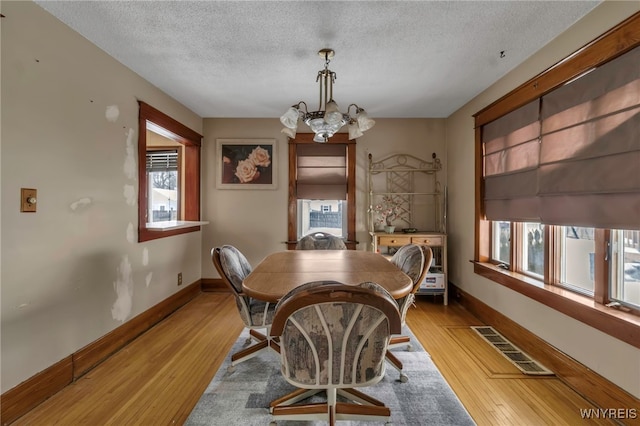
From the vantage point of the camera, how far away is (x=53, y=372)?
185cm

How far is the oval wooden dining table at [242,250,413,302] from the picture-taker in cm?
158

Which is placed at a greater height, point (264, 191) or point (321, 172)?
point (321, 172)

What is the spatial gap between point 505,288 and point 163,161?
4329 millimetres

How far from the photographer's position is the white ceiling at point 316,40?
1771mm

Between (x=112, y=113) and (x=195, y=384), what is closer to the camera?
(x=195, y=384)

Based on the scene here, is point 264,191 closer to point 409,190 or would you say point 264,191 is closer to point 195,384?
point 409,190

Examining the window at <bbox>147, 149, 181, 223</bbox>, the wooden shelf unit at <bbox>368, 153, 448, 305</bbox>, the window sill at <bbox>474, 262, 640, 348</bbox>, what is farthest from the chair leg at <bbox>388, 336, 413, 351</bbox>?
the window at <bbox>147, 149, 181, 223</bbox>

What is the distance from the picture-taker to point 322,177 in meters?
4.04

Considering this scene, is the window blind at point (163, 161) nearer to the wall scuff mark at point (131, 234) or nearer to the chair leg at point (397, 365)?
the wall scuff mark at point (131, 234)

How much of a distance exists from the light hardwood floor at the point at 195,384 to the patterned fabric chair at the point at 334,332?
92 centimetres

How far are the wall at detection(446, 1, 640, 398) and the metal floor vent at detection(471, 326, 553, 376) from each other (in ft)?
0.68

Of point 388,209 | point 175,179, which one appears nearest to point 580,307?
point 388,209

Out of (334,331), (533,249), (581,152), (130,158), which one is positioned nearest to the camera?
(334,331)

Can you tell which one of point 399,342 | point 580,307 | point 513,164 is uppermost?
point 513,164
